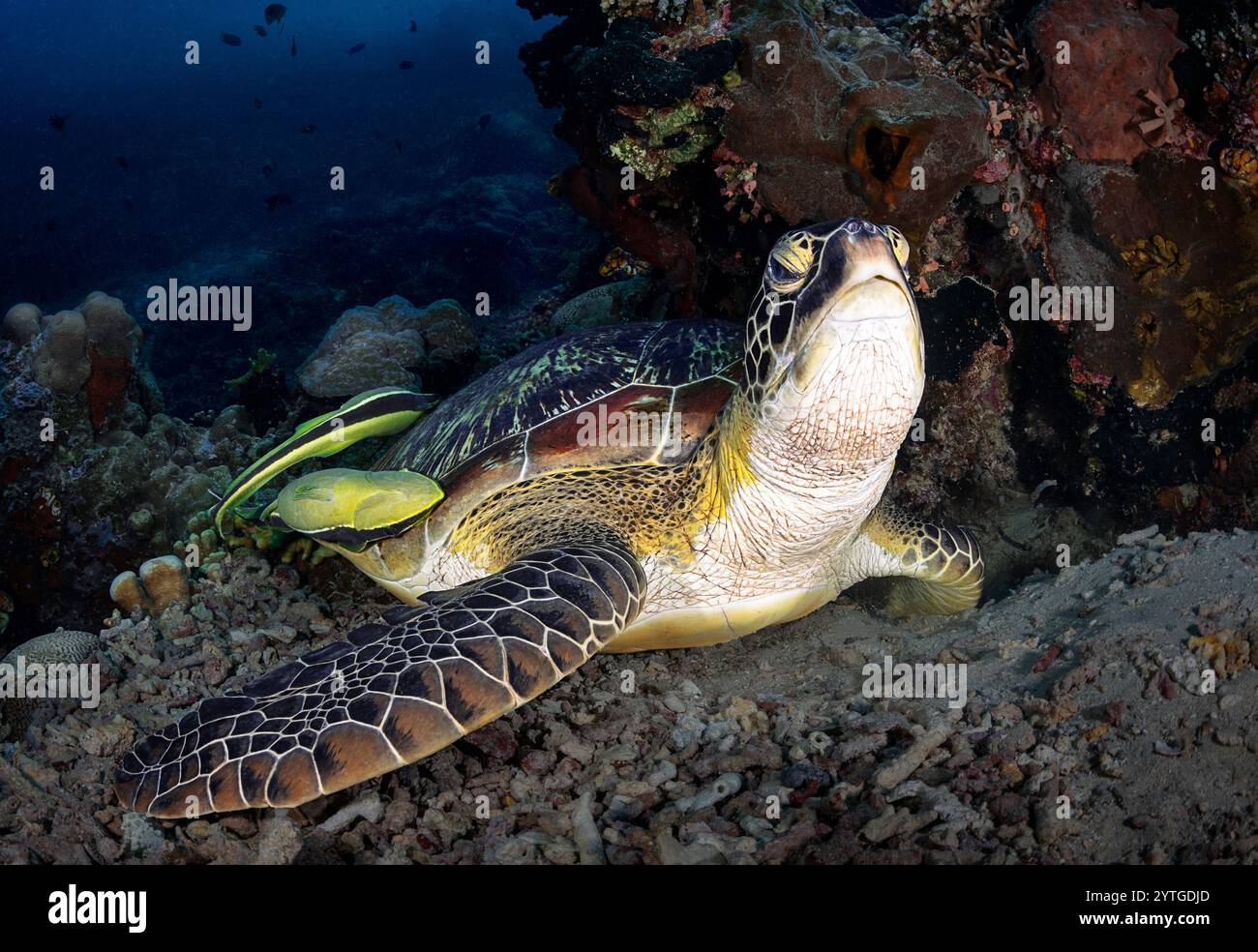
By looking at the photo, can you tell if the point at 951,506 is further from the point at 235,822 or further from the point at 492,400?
the point at 235,822

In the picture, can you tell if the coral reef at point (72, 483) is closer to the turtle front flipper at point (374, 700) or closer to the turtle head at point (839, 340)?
the turtle front flipper at point (374, 700)

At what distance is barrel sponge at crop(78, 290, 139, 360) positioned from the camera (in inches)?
238

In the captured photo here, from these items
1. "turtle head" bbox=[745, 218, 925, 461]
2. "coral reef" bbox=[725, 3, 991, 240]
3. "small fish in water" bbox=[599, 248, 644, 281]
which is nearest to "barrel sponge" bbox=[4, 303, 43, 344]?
"small fish in water" bbox=[599, 248, 644, 281]

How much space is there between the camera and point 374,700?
217cm

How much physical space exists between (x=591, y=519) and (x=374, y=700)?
1.44m

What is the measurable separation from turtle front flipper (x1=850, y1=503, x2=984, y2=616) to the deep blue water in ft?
36.9

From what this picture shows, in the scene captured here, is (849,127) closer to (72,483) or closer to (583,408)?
(583,408)

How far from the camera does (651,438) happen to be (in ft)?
11.4

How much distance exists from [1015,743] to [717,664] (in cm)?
153

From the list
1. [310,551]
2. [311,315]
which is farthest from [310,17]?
[310,551]

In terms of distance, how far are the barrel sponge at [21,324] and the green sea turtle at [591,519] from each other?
3745 mm

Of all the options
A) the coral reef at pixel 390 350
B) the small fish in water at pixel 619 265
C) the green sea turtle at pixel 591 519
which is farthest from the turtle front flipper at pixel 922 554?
the small fish in water at pixel 619 265

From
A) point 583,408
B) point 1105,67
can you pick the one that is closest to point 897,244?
point 583,408

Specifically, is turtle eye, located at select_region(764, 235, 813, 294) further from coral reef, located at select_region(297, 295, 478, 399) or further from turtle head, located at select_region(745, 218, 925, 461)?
coral reef, located at select_region(297, 295, 478, 399)
